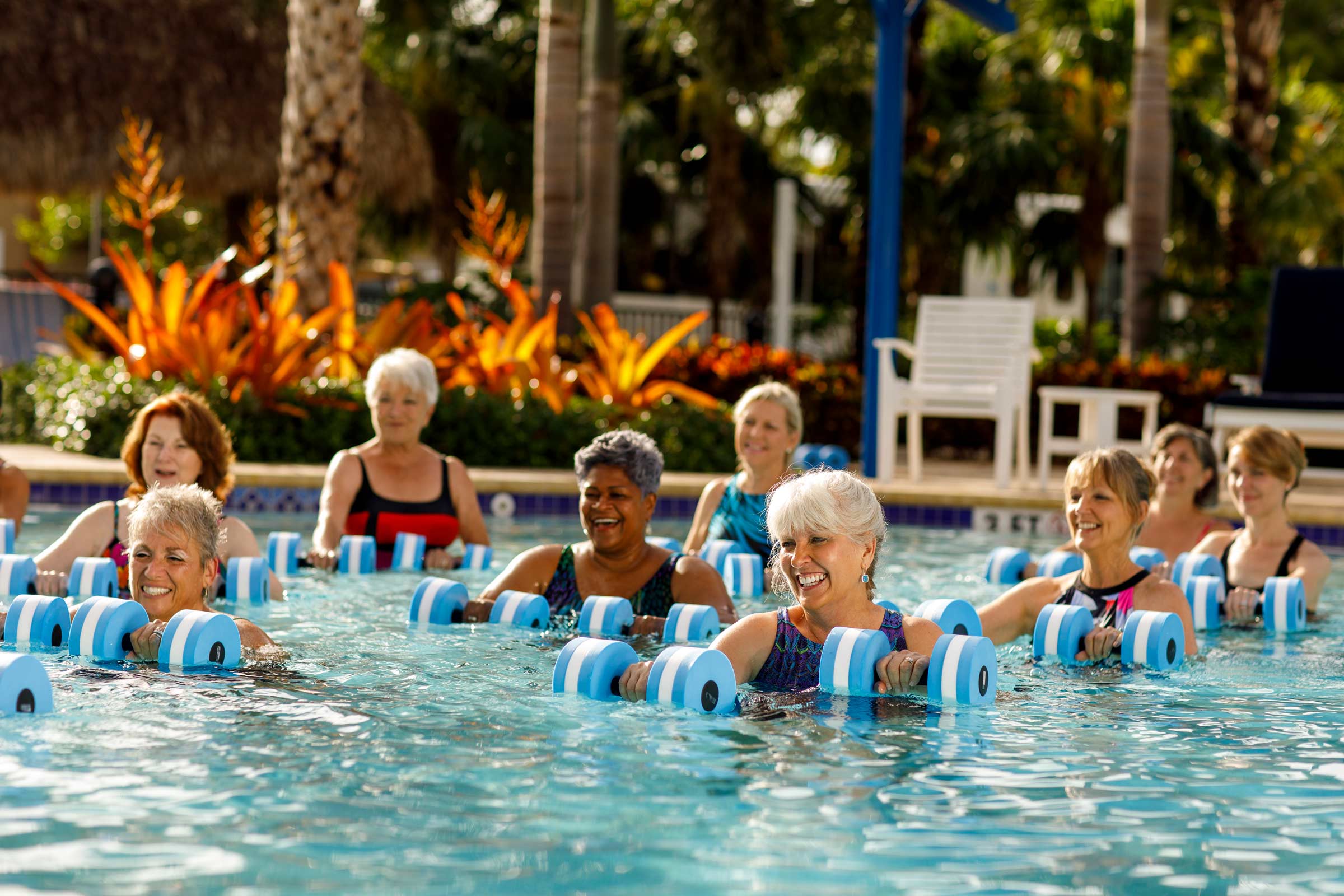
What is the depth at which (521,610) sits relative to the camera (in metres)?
6.19

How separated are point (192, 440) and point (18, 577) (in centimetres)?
104

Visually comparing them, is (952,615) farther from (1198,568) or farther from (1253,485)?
(1198,568)

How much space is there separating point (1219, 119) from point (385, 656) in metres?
22.7

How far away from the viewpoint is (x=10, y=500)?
A: 333 inches

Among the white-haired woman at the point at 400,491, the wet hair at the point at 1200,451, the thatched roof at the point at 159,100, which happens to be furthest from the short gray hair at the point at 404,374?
the thatched roof at the point at 159,100

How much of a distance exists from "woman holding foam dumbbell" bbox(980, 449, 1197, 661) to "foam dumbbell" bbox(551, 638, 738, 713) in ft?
5.27

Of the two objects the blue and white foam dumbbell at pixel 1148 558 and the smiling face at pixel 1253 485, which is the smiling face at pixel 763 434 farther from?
the smiling face at pixel 1253 485

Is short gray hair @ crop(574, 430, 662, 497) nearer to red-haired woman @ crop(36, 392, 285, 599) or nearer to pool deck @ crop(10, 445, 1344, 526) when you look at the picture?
red-haired woman @ crop(36, 392, 285, 599)

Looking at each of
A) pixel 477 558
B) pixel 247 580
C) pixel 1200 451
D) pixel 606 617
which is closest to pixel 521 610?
pixel 606 617

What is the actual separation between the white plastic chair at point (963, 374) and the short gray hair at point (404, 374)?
4974mm

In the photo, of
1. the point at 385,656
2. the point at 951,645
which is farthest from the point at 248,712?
the point at 951,645

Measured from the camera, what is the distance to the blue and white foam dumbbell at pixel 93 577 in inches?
251

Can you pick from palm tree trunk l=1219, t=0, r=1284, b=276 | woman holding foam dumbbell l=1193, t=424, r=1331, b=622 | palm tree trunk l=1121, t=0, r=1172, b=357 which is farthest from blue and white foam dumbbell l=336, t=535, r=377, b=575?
palm tree trunk l=1219, t=0, r=1284, b=276

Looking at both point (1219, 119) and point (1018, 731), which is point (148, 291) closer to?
point (1018, 731)
